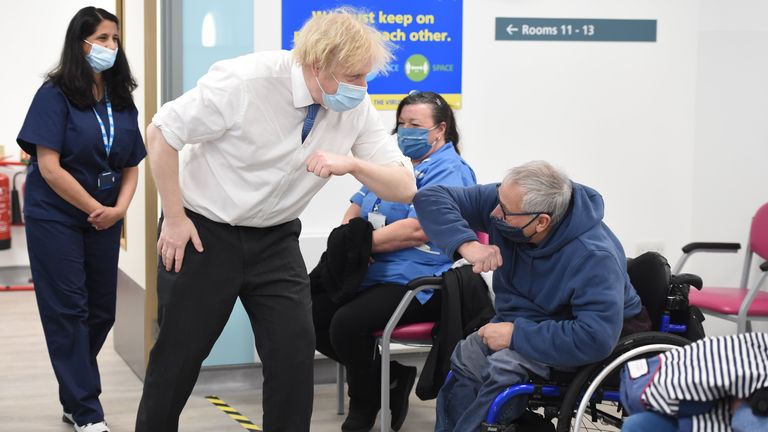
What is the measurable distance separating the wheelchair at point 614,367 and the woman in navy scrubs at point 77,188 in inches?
66.8

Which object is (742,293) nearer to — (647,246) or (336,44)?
(647,246)

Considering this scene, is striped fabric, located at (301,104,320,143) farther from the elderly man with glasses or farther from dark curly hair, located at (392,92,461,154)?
dark curly hair, located at (392,92,461,154)

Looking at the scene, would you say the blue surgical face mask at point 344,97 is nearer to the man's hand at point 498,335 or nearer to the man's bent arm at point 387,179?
the man's bent arm at point 387,179

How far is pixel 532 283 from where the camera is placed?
9.00 ft

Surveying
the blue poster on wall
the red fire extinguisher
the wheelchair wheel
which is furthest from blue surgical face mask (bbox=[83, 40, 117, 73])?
the red fire extinguisher

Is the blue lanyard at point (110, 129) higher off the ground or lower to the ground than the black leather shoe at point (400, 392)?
higher

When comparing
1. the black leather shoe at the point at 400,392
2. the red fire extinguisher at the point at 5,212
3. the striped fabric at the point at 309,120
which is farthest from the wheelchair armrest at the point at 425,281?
the red fire extinguisher at the point at 5,212

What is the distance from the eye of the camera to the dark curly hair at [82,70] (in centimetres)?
351

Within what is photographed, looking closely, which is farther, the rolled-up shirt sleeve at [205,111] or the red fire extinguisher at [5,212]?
the red fire extinguisher at [5,212]

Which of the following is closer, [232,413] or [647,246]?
[232,413]

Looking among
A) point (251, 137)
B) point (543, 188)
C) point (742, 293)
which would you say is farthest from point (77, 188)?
point (742, 293)

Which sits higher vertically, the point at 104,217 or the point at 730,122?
the point at 730,122

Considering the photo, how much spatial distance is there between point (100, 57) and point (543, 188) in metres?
1.75

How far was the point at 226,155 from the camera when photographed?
2.52m
